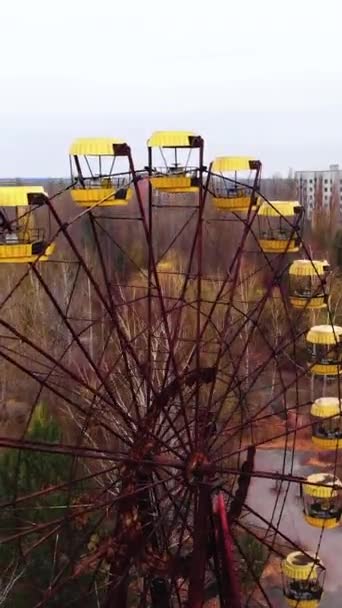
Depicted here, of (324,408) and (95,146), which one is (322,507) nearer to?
(324,408)

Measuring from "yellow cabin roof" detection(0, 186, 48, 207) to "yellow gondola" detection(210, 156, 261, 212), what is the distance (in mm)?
2776

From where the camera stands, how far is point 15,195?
29.0 ft

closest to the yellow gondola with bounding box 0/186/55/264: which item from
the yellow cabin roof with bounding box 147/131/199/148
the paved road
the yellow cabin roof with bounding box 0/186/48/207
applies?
the yellow cabin roof with bounding box 0/186/48/207

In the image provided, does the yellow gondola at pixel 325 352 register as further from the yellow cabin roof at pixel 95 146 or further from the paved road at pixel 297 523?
the yellow cabin roof at pixel 95 146

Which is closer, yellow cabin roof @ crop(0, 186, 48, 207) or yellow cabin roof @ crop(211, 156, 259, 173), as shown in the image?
yellow cabin roof @ crop(0, 186, 48, 207)

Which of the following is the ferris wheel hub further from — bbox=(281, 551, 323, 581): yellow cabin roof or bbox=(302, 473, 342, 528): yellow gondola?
bbox=(302, 473, 342, 528): yellow gondola

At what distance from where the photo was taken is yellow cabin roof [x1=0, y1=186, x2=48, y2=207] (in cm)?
877

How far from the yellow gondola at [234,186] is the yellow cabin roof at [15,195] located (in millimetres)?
2776

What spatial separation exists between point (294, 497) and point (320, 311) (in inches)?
391

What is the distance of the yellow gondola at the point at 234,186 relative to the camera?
10.9 m

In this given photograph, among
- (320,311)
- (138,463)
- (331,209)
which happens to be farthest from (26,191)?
(331,209)

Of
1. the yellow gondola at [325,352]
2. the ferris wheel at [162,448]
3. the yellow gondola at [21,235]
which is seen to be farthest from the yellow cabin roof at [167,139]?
the yellow gondola at [325,352]

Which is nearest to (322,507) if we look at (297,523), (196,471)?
(297,523)

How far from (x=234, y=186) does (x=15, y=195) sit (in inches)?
182
